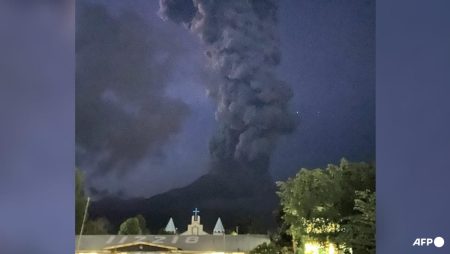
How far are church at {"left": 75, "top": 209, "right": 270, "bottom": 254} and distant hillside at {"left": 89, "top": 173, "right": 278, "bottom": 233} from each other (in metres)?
0.06

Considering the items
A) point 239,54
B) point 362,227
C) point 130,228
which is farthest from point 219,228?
point 239,54

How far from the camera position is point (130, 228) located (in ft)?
13.5

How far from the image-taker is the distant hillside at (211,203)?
406cm

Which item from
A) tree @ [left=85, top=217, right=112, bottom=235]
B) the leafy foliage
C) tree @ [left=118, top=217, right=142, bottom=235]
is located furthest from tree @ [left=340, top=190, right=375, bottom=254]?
tree @ [left=85, top=217, right=112, bottom=235]

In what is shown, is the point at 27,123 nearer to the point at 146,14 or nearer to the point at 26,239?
the point at 26,239

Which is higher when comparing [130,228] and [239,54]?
[239,54]

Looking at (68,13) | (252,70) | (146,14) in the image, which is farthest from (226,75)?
(68,13)

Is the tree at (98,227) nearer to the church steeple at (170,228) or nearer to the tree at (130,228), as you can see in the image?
the tree at (130,228)

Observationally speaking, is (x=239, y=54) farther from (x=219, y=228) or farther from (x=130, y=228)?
(x=130, y=228)

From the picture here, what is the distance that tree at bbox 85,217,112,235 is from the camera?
161 inches

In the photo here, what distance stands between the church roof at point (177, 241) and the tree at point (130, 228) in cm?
3

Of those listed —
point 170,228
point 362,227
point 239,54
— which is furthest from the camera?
point 170,228

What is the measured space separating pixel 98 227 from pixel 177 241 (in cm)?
56

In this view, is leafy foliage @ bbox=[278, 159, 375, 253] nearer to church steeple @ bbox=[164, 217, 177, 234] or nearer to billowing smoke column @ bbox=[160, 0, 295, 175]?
billowing smoke column @ bbox=[160, 0, 295, 175]
